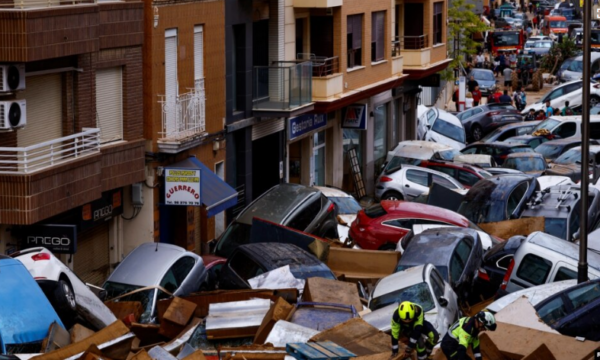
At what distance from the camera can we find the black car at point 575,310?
17281 mm

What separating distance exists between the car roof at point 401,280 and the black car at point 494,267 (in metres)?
→ 2.42

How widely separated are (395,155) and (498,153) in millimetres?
3641

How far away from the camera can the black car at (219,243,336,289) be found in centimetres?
2023

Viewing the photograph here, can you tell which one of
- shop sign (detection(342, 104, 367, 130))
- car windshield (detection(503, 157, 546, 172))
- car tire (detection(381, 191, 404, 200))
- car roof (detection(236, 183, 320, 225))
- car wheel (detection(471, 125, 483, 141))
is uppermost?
shop sign (detection(342, 104, 367, 130))

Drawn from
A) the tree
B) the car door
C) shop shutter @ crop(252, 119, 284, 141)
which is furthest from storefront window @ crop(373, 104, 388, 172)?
the tree

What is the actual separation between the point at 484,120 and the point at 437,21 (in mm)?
4841

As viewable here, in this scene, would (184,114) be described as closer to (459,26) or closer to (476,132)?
(476,132)

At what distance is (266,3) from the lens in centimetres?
3097

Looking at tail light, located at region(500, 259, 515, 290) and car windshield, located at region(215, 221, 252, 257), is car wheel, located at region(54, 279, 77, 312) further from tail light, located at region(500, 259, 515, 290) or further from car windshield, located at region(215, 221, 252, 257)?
tail light, located at region(500, 259, 515, 290)

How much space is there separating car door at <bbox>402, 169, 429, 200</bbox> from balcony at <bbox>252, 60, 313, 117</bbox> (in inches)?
164

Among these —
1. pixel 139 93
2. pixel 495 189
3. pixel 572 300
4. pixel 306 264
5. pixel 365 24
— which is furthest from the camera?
pixel 365 24

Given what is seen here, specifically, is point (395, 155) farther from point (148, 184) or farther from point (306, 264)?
point (306, 264)

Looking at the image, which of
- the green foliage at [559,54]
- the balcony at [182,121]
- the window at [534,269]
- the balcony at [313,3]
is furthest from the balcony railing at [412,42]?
the green foliage at [559,54]

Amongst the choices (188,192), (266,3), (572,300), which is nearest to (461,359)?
(572,300)
